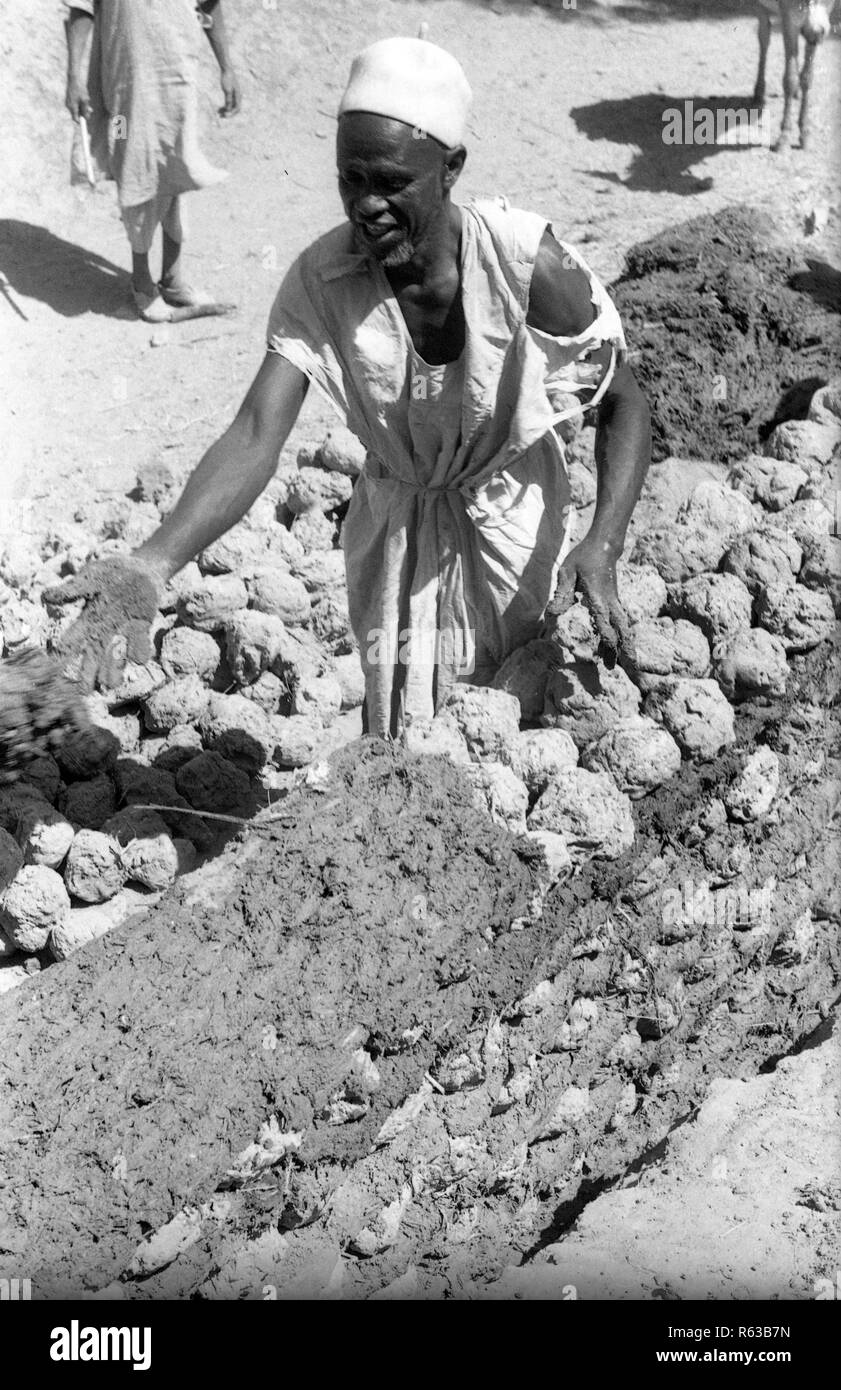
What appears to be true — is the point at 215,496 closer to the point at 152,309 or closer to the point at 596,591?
the point at 596,591

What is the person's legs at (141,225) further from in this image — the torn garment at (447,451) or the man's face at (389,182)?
the man's face at (389,182)

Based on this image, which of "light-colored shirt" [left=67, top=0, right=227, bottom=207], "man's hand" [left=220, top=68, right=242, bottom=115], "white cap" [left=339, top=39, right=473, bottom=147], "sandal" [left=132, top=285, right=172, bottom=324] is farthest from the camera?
"man's hand" [left=220, top=68, right=242, bottom=115]

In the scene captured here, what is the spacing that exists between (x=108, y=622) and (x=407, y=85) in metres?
1.12

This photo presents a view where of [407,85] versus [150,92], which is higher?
[407,85]

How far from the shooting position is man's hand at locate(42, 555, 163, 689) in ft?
9.21

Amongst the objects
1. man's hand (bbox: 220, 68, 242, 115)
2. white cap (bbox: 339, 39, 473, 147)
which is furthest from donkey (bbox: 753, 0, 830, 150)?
white cap (bbox: 339, 39, 473, 147)

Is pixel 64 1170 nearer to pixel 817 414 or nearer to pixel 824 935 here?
pixel 824 935

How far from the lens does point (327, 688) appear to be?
14.6 ft

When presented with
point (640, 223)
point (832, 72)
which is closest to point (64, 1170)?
point (640, 223)

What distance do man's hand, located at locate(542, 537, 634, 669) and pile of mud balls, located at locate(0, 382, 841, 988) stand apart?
0.35m

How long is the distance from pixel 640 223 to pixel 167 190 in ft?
8.33

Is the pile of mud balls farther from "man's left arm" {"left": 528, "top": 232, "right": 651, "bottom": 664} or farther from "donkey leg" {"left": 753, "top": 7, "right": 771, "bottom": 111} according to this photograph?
"donkey leg" {"left": 753, "top": 7, "right": 771, "bottom": 111}

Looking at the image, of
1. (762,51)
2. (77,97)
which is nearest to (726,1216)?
(77,97)
